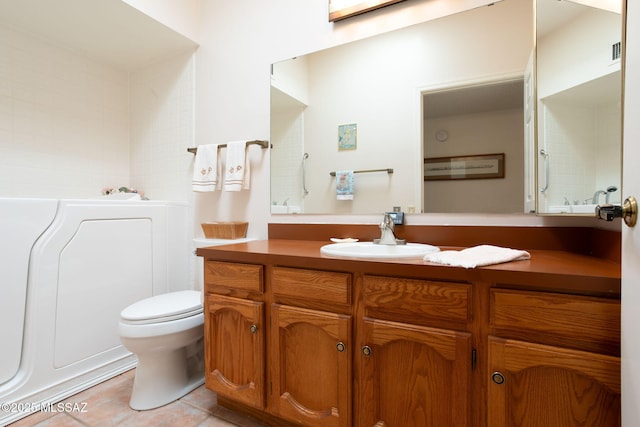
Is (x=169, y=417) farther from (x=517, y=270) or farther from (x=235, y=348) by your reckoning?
(x=517, y=270)

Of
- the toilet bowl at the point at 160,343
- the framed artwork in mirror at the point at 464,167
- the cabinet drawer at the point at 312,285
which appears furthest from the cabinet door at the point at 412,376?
the toilet bowl at the point at 160,343

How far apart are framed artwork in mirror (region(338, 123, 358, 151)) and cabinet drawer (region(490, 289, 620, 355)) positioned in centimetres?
100

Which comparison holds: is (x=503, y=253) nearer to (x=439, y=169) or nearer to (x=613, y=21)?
(x=439, y=169)

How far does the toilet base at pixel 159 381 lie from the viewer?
4.84 feet

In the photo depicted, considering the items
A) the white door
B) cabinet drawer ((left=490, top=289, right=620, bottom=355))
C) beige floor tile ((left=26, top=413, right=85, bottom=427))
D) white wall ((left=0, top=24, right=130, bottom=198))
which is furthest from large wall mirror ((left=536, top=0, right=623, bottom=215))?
white wall ((left=0, top=24, right=130, bottom=198))

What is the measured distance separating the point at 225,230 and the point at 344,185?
2.50 ft

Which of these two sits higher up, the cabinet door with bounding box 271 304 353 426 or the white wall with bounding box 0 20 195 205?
the white wall with bounding box 0 20 195 205

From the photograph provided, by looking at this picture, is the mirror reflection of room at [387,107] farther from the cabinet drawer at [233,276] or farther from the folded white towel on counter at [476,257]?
the cabinet drawer at [233,276]

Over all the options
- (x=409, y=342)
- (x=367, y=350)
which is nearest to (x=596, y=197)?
(x=409, y=342)

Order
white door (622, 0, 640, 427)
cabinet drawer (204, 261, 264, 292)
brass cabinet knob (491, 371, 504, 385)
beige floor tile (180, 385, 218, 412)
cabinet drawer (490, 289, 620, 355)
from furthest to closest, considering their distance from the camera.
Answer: beige floor tile (180, 385, 218, 412) < cabinet drawer (204, 261, 264, 292) < brass cabinet knob (491, 371, 504, 385) < cabinet drawer (490, 289, 620, 355) < white door (622, 0, 640, 427)

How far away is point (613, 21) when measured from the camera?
0.95 m

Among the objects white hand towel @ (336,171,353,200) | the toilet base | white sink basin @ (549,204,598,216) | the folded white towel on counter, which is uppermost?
white hand towel @ (336,171,353,200)

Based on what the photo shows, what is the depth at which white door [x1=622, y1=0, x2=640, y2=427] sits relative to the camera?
618mm

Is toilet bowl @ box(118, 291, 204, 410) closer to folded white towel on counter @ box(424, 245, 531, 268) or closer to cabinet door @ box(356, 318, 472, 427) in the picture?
cabinet door @ box(356, 318, 472, 427)
